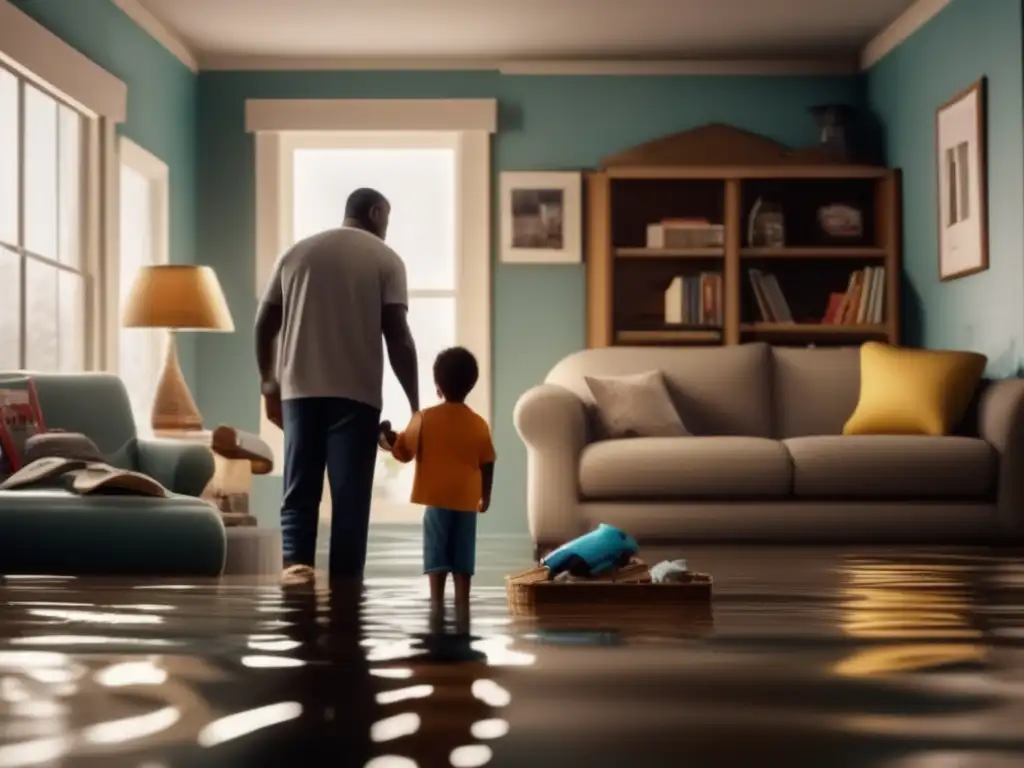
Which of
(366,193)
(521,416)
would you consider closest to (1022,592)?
(366,193)

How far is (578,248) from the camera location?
7.24 meters

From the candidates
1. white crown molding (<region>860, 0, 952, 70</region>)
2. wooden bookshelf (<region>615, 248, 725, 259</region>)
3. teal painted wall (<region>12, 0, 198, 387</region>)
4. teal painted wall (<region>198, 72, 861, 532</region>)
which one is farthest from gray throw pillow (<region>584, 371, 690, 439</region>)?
teal painted wall (<region>12, 0, 198, 387</region>)

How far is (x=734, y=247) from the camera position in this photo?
6867 mm

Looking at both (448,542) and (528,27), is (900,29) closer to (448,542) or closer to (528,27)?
(528,27)

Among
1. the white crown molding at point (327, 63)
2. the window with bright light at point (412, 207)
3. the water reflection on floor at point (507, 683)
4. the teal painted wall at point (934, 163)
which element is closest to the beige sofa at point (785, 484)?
the teal painted wall at point (934, 163)

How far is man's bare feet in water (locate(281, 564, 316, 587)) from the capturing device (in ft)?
11.0

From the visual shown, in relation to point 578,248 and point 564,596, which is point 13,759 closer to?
point 564,596

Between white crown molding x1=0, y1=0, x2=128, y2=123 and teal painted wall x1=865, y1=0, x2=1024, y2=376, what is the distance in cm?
335

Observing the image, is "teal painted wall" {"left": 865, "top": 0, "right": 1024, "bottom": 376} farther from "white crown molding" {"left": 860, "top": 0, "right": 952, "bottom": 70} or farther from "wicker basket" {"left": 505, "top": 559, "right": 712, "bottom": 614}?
"wicker basket" {"left": 505, "top": 559, "right": 712, "bottom": 614}

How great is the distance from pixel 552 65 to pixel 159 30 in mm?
1870

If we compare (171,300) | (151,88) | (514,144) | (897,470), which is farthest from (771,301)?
(151,88)

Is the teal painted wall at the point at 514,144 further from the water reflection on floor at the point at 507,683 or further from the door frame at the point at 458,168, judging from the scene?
the water reflection on floor at the point at 507,683

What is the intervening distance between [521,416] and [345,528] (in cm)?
180

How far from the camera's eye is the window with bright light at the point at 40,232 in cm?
507
